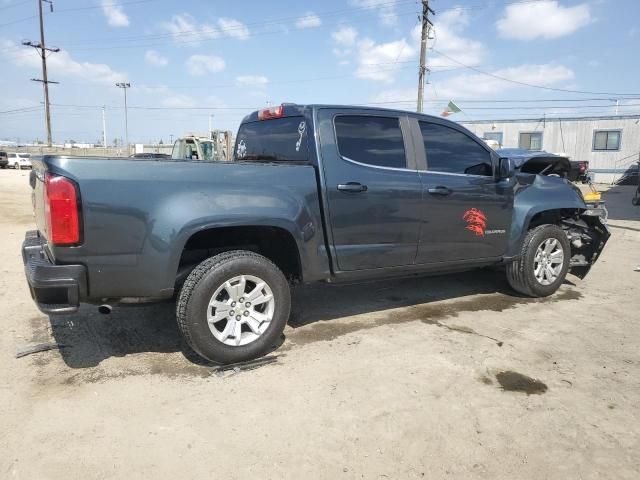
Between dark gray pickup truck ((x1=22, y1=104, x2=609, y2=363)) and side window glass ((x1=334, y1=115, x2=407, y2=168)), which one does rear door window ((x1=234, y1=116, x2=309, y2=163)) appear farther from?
side window glass ((x1=334, y1=115, x2=407, y2=168))

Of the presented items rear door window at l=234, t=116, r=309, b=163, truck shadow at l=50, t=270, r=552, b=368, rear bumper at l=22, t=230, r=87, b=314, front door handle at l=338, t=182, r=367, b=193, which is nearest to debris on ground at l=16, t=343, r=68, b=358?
truck shadow at l=50, t=270, r=552, b=368

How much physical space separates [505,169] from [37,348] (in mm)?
4419

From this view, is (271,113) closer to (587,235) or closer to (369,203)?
(369,203)

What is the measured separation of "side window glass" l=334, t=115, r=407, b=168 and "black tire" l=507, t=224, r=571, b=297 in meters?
1.93

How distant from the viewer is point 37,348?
149 inches

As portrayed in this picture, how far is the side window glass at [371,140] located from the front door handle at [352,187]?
230 millimetres

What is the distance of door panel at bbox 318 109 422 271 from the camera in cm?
384

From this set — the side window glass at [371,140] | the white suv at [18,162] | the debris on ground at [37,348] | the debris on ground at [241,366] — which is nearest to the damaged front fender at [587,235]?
the side window glass at [371,140]

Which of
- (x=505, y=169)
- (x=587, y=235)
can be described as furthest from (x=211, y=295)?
(x=587, y=235)

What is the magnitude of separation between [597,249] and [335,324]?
3.68 metres

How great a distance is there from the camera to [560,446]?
263 centimetres

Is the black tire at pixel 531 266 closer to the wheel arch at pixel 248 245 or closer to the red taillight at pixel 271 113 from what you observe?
the wheel arch at pixel 248 245

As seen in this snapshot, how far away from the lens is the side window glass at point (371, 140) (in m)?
3.99

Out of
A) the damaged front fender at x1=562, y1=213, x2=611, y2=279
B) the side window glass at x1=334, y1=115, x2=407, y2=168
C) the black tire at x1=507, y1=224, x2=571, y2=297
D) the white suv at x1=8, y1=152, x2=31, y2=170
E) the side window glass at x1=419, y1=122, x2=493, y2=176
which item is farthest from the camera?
the white suv at x1=8, y1=152, x2=31, y2=170
